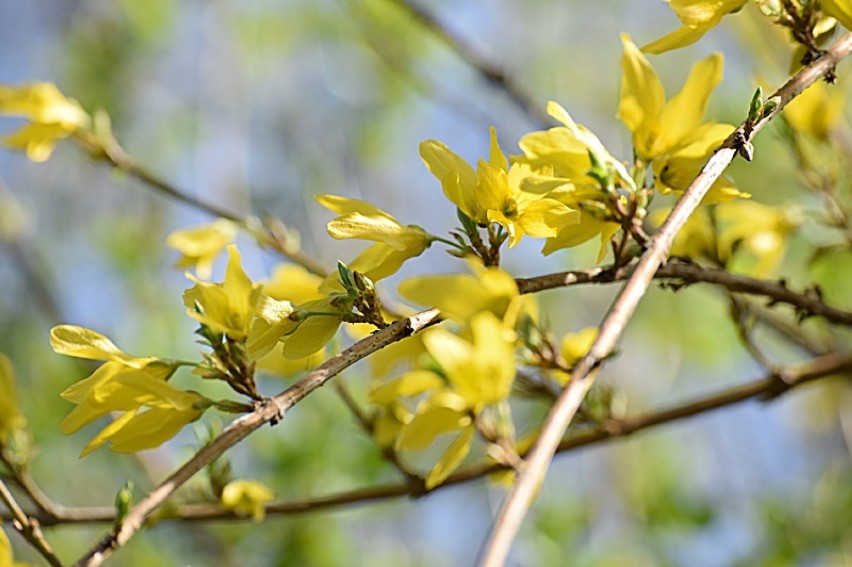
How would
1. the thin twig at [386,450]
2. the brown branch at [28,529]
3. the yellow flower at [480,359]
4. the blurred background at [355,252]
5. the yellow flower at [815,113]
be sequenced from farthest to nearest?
the blurred background at [355,252]
the yellow flower at [815,113]
the thin twig at [386,450]
the brown branch at [28,529]
the yellow flower at [480,359]

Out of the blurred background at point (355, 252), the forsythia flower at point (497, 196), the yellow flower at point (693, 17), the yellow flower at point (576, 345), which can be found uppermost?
the yellow flower at point (693, 17)

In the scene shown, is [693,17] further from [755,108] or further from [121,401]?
[121,401]

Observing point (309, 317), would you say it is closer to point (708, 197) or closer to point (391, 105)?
point (708, 197)

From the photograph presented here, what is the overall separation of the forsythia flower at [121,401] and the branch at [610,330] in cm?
30

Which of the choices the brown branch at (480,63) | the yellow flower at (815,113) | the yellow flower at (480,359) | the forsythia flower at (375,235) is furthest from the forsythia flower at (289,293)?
the yellow flower at (815,113)

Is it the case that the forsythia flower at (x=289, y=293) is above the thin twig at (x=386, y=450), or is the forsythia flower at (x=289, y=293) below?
above

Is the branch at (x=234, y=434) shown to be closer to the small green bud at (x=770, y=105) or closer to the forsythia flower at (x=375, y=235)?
the forsythia flower at (x=375, y=235)

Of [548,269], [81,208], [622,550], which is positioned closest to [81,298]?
[81,208]

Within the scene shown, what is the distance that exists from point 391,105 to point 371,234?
9.33ft

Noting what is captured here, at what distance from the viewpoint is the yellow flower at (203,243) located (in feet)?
3.96

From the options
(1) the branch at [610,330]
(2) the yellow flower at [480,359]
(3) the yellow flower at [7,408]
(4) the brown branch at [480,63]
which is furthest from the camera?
(4) the brown branch at [480,63]

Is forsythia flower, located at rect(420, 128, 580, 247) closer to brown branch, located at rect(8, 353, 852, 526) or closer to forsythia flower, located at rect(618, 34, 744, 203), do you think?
forsythia flower, located at rect(618, 34, 744, 203)

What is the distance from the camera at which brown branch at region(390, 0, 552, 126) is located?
147cm

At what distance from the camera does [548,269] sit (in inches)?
118
